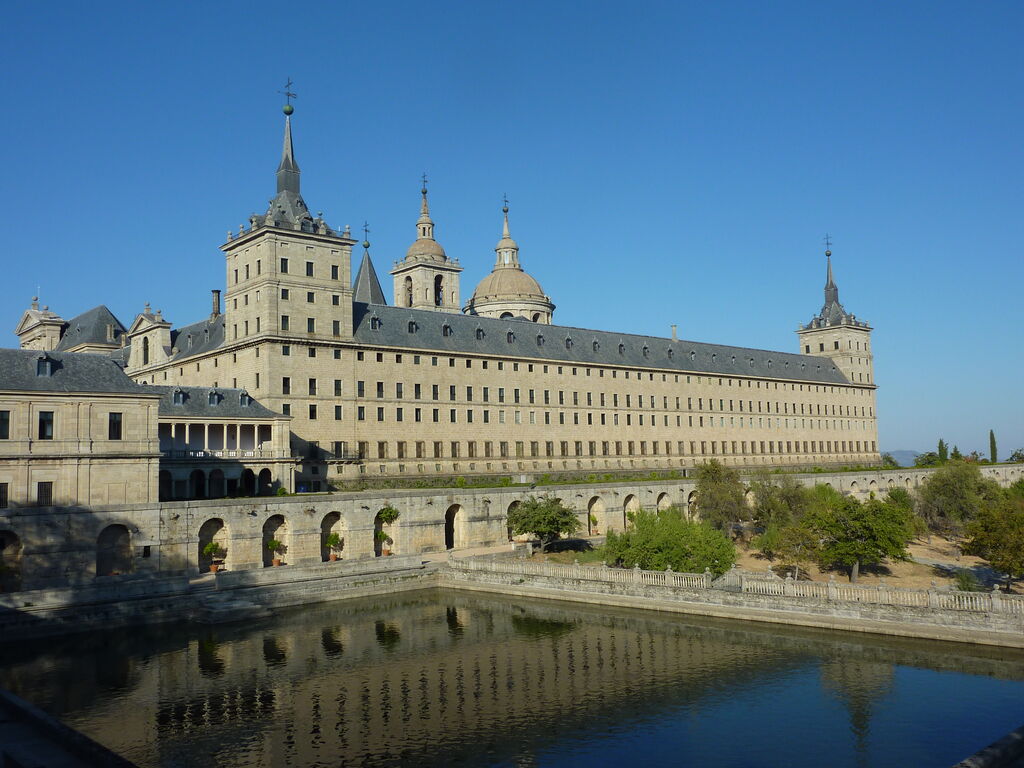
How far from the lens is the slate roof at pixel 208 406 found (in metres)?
59.8

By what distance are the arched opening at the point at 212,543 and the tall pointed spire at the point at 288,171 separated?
31.4 meters

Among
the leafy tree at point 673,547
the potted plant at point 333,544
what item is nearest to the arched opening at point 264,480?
the potted plant at point 333,544

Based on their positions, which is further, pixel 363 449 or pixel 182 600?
pixel 363 449

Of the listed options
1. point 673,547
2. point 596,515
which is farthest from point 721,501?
point 673,547

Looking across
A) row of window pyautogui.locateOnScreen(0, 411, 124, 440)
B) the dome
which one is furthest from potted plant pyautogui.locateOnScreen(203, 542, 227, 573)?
the dome

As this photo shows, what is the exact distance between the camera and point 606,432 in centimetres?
9344

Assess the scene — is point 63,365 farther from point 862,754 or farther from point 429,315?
point 862,754

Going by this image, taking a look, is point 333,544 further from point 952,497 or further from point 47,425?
point 952,497

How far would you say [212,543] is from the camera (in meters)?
52.8

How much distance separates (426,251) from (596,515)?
51049 millimetres

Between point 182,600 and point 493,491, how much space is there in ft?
87.0

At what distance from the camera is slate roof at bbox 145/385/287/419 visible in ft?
196

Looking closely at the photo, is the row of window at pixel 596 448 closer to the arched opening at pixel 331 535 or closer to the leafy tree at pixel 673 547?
the arched opening at pixel 331 535

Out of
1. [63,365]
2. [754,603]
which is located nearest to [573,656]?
[754,603]
